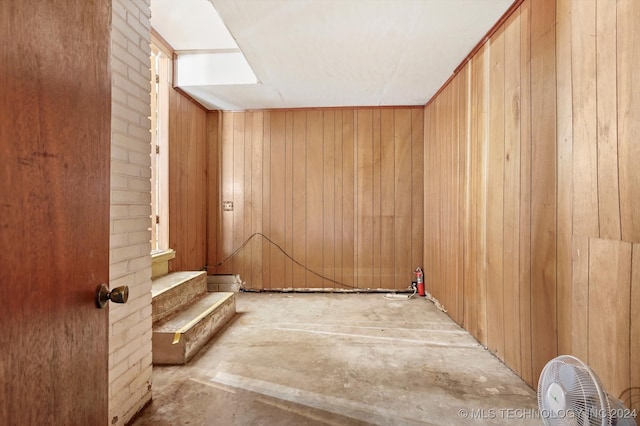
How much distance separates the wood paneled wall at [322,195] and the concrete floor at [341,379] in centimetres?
121

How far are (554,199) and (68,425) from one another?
7.55 ft

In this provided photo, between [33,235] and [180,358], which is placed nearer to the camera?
[33,235]

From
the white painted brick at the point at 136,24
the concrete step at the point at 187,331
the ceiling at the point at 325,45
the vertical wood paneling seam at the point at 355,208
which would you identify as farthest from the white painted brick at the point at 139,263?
the vertical wood paneling seam at the point at 355,208

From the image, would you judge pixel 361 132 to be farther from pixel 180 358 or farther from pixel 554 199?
pixel 180 358

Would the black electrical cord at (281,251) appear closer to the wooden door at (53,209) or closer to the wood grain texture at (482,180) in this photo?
the wood grain texture at (482,180)

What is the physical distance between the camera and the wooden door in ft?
2.10

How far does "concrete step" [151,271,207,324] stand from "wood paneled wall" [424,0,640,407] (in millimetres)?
2623

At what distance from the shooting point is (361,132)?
4.33 metres

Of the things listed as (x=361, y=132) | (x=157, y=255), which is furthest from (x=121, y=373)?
(x=361, y=132)

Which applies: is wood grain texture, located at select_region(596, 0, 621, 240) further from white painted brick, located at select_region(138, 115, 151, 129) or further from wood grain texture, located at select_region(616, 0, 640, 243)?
white painted brick, located at select_region(138, 115, 151, 129)

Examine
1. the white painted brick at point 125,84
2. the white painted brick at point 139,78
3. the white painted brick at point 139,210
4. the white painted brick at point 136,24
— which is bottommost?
the white painted brick at point 139,210

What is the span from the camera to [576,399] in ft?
3.50

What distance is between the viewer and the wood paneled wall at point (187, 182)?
3.53 m

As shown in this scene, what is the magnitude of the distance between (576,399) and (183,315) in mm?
2629
